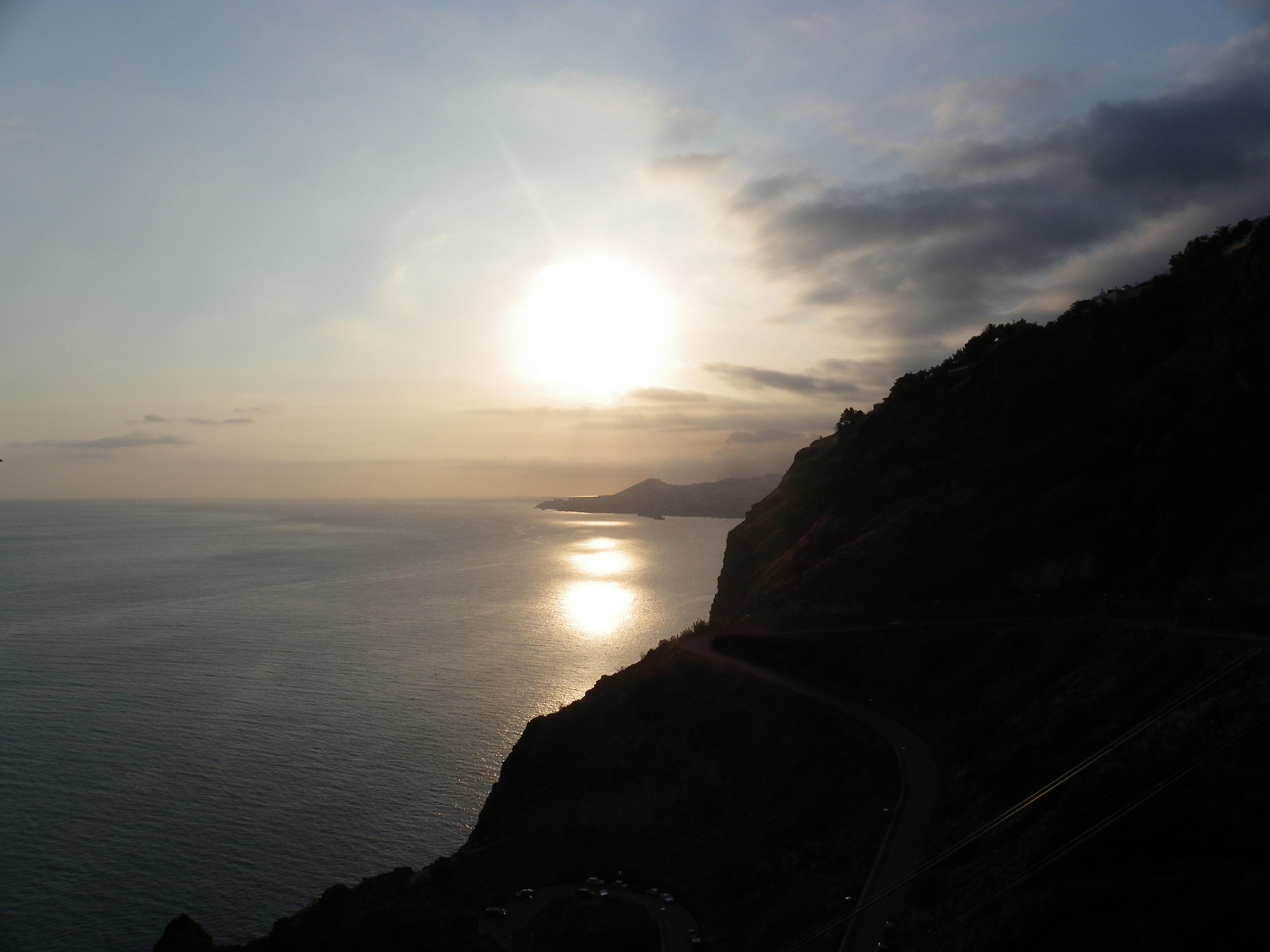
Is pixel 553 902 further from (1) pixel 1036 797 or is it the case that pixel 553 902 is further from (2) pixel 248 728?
(2) pixel 248 728

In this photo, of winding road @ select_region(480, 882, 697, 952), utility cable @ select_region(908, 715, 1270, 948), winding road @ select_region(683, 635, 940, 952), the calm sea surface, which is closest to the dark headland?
utility cable @ select_region(908, 715, 1270, 948)

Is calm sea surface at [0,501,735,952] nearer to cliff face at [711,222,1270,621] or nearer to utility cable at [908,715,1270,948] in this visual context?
cliff face at [711,222,1270,621]

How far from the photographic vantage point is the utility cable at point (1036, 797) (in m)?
20.7

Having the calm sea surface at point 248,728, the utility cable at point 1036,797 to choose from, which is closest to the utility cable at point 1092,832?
the utility cable at point 1036,797

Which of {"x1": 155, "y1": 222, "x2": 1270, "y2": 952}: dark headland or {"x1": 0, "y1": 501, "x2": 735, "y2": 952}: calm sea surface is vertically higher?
{"x1": 155, "y1": 222, "x2": 1270, "y2": 952}: dark headland

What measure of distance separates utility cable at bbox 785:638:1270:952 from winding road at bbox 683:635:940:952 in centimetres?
20

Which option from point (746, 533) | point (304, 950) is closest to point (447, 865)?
point (304, 950)

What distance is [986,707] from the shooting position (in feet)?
98.4

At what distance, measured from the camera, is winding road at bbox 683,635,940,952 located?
2014cm

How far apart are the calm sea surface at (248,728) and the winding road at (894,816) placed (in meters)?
25.0

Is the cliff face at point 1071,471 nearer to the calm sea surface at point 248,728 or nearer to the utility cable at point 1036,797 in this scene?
the utility cable at point 1036,797

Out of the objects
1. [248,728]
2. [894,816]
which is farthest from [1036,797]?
[248,728]

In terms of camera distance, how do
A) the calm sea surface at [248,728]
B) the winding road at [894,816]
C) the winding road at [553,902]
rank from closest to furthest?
the winding road at [894,816] < the winding road at [553,902] < the calm sea surface at [248,728]

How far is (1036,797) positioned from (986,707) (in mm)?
9266
